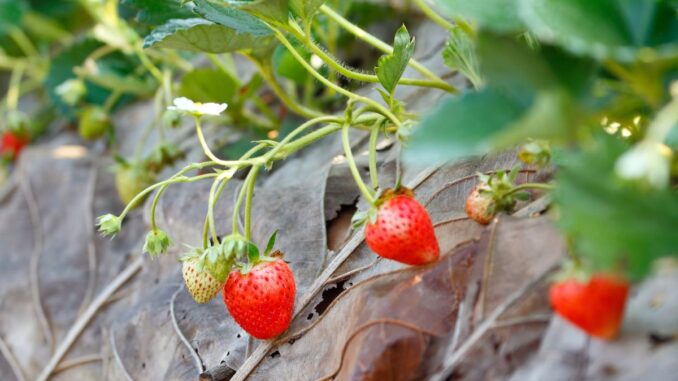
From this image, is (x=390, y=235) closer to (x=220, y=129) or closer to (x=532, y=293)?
(x=532, y=293)

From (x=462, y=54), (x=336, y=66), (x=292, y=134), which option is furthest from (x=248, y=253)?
(x=462, y=54)

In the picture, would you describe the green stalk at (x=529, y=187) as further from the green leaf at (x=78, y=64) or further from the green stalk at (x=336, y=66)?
the green leaf at (x=78, y=64)

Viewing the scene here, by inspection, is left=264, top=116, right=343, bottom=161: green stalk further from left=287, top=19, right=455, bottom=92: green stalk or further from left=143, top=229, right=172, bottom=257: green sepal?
left=143, top=229, right=172, bottom=257: green sepal

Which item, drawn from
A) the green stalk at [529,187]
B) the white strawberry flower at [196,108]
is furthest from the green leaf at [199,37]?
the green stalk at [529,187]

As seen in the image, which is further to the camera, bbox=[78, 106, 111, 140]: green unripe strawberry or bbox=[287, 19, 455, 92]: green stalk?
bbox=[78, 106, 111, 140]: green unripe strawberry

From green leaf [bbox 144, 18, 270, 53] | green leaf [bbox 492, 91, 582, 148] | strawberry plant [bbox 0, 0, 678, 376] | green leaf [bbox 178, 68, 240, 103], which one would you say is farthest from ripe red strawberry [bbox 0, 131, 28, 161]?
green leaf [bbox 492, 91, 582, 148]
